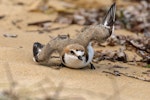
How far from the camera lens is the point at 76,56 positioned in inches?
197

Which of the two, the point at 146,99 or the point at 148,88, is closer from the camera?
the point at 146,99

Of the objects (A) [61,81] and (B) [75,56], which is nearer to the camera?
(A) [61,81]

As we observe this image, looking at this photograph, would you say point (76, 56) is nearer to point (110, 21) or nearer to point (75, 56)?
point (75, 56)

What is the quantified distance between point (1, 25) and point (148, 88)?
392 cm

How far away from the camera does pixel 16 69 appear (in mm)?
4906

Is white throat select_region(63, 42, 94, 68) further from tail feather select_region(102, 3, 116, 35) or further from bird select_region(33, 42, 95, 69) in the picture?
tail feather select_region(102, 3, 116, 35)

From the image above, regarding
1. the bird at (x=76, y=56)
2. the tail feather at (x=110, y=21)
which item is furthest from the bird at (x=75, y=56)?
the tail feather at (x=110, y=21)

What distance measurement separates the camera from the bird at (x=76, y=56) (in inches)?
197

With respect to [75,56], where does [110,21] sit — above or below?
above

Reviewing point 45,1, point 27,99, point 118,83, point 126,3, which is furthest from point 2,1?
point 27,99

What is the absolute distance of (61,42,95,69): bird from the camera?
16.4ft

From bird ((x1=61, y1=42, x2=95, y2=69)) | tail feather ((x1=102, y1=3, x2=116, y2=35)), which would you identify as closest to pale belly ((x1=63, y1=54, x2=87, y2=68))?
bird ((x1=61, y1=42, x2=95, y2=69))

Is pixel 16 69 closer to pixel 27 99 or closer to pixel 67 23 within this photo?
pixel 27 99

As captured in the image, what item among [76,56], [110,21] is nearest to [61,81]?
[76,56]
